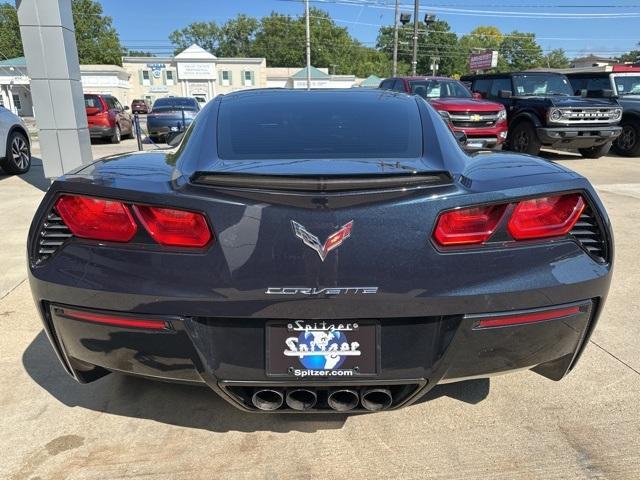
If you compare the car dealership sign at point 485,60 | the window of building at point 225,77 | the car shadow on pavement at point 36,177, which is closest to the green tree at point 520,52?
the car dealership sign at point 485,60

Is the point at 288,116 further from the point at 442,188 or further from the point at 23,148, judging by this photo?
the point at 23,148

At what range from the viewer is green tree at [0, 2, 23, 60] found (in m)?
69.4

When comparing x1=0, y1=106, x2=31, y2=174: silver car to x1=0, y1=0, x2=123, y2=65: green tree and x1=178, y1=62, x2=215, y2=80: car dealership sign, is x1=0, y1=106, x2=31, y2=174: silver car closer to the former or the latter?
x1=178, y1=62, x2=215, y2=80: car dealership sign

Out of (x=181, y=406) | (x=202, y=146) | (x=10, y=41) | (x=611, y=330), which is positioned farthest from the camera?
(x=10, y=41)

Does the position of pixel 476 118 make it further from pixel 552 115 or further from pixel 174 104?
pixel 174 104

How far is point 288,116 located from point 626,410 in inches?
83.0

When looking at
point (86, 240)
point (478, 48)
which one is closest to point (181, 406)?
point (86, 240)

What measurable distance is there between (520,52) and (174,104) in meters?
97.0

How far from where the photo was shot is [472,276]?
5.30ft

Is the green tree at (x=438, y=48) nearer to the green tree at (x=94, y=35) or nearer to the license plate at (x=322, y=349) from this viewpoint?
the green tree at (x=94, y=35)

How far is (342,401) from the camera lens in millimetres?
1768

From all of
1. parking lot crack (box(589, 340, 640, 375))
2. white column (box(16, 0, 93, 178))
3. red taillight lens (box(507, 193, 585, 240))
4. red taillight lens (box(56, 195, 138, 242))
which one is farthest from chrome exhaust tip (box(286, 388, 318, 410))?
white column (box(16, 0, 93, 178))

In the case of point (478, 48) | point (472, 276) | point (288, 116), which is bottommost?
point (472, 276)

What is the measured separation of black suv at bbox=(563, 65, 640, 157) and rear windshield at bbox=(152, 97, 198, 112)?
462 inches
